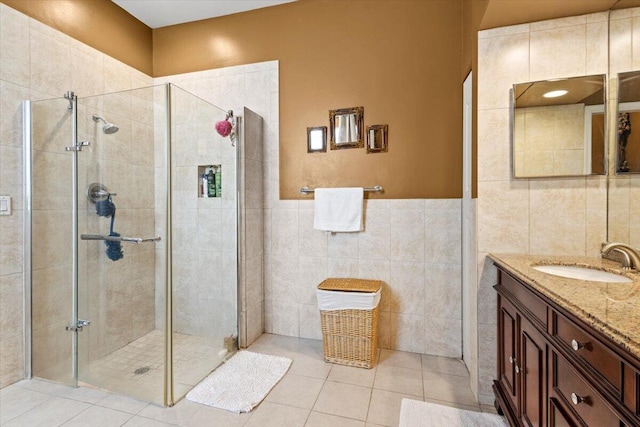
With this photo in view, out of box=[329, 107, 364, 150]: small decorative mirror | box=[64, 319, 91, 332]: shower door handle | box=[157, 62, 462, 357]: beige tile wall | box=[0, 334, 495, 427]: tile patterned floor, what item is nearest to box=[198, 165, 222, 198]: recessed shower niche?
box=[157, 62, 462, 357]: beige tile wall

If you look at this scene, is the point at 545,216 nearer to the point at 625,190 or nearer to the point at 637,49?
the point at 625,190

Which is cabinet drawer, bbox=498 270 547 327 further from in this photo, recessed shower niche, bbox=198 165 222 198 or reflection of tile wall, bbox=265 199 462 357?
recessed shower niche, bbox=198 165 222 198

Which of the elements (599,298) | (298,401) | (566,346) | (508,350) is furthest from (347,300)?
Answer: (599,298)

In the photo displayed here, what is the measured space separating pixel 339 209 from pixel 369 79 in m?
1.03

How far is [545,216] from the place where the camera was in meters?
1.69

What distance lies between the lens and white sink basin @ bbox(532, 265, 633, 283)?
4.27ft

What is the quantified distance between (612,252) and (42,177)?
3243mm

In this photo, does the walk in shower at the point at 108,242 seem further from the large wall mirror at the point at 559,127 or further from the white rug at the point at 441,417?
the large wall mirror at the point at 559,127

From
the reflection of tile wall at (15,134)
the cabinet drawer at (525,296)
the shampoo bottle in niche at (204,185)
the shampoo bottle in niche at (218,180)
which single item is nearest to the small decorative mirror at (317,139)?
the shampoo bottle in niche at (218,180)

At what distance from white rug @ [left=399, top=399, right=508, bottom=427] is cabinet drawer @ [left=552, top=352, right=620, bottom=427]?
2.40 feet

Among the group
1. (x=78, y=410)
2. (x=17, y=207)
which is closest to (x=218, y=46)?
(x=17, y=207)

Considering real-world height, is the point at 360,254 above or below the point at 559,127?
below

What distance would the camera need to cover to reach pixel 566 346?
0.96 meters

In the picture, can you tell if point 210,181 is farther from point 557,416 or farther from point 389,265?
point 557,416
